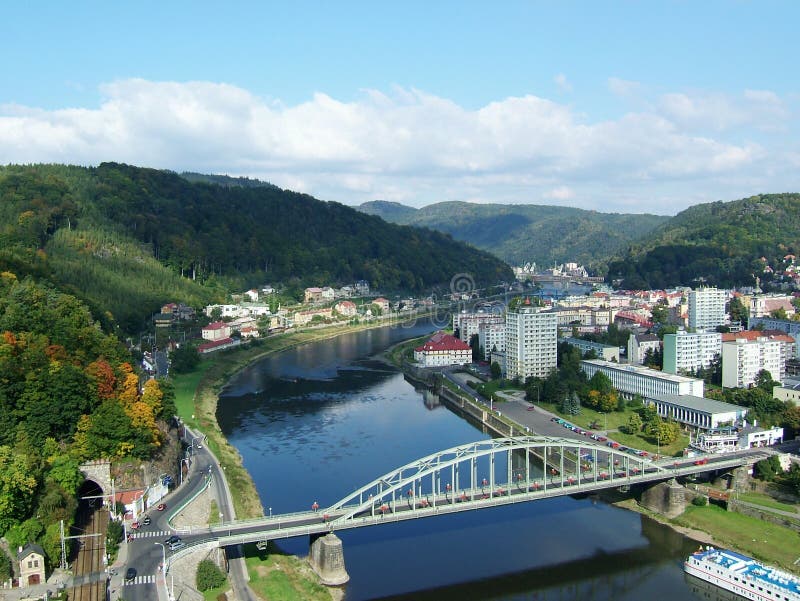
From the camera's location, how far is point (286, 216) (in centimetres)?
8900

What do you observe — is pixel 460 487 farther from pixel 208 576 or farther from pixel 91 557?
pixel 91 557

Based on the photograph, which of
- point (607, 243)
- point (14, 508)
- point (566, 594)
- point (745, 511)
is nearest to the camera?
point (14, 508)

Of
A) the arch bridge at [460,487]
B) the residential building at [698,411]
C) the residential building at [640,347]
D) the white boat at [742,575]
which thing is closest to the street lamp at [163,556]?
the arch bridge at [460,487]

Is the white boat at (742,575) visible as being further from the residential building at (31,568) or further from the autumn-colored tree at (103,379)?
the autumn-colored tree at (103,379)

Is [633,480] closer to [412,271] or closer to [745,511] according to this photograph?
[745,511]

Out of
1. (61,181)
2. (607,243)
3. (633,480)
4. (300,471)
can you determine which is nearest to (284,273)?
(61,181)

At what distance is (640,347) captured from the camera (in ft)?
129

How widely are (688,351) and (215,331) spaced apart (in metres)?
27.0

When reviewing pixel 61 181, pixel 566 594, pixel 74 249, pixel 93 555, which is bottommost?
pixel 566 594

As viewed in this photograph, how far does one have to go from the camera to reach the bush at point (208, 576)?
49.6 feet

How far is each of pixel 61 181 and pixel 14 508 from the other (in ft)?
172

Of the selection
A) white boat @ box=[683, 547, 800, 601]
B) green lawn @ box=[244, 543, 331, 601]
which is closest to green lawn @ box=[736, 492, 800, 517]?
white boat @ box=[683, 547, 800, 601]

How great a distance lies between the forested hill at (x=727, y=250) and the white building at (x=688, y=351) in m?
40.7

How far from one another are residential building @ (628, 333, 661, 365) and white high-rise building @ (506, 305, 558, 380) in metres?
5.00
